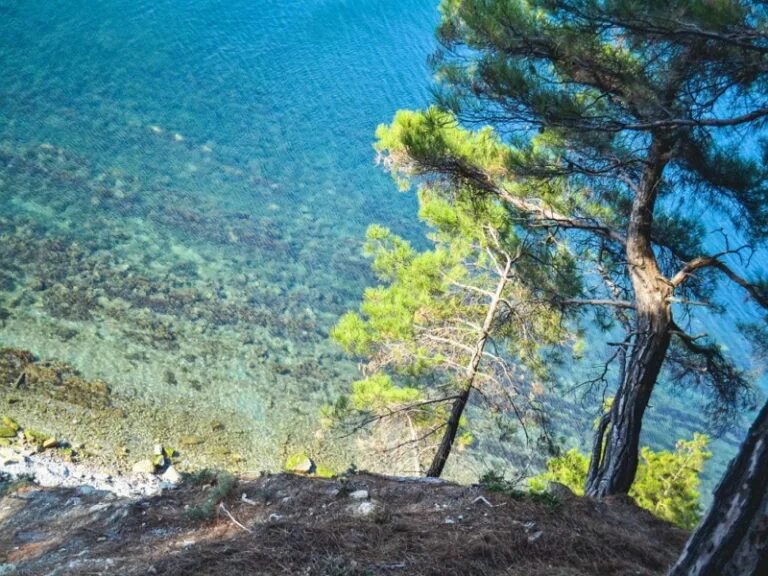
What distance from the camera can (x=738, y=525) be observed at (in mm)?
2666

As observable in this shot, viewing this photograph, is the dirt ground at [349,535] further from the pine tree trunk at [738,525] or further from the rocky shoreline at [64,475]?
the rocky shoreline at [64,475]

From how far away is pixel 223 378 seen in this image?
14.4 meters

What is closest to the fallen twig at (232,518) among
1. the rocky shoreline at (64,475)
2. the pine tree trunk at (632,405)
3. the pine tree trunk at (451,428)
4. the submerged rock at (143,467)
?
the pine tree trunk at (632,405)

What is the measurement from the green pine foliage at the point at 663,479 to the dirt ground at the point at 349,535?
23.1ft

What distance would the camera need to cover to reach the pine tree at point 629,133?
Answer: 17.7 feet

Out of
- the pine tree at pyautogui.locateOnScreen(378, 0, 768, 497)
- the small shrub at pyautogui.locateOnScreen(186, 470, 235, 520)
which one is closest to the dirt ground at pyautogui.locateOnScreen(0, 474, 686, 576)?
the small shrub at pyautogui.locateOnScreen(186, 470, 235, 520)

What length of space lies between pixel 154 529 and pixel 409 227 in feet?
70.6

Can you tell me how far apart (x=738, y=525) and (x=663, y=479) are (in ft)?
38.6

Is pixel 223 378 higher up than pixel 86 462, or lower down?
higher up

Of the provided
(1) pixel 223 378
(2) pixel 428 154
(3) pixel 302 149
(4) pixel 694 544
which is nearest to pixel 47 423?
(1) pixel 223 378

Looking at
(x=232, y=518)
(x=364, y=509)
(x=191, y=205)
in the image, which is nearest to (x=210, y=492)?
(x=232, y=518)

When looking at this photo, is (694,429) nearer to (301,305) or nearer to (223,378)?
(301,305)

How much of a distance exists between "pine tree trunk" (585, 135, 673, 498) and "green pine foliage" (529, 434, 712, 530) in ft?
20.7

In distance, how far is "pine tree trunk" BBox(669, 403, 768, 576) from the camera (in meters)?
2.61
